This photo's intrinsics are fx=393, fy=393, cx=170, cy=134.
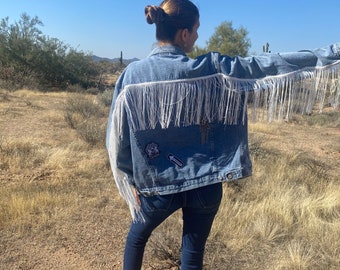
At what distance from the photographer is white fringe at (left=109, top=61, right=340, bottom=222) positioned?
174 centimetres

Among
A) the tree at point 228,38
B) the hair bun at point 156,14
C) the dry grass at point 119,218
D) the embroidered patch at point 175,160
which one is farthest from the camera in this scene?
the tree at point 228,38

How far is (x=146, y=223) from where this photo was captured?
198cm

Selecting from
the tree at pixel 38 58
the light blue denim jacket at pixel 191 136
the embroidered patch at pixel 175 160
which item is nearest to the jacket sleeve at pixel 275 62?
the light blue denim jacket at pixel 191 136

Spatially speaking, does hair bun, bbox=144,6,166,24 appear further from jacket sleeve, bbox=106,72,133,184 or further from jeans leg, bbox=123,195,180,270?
jeans leg, bbox=123,195,180,270

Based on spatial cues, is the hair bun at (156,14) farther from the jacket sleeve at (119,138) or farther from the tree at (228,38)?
the tree at (228,38)

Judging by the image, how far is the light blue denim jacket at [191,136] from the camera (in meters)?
1.74

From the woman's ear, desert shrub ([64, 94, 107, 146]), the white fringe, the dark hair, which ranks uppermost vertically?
the dark hair

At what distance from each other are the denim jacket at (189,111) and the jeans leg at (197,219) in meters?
0.09

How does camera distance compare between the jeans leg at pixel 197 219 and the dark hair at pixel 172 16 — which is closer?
the dark hair at pixel 172 16

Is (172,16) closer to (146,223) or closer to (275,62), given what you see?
(275,62)

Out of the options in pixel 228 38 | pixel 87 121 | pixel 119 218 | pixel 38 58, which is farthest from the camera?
pixel 228 38

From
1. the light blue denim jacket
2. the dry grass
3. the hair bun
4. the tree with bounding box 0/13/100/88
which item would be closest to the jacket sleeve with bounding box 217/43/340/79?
the light blue denim jacket

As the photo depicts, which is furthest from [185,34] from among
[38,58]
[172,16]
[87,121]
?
[38,58]

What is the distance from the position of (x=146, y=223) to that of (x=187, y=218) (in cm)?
22
